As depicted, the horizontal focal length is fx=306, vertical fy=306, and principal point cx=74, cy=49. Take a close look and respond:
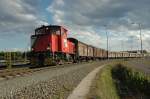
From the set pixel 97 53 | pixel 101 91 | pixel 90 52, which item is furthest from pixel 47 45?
pixel 97 53

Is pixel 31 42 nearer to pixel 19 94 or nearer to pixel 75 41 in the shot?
pixel 75 41

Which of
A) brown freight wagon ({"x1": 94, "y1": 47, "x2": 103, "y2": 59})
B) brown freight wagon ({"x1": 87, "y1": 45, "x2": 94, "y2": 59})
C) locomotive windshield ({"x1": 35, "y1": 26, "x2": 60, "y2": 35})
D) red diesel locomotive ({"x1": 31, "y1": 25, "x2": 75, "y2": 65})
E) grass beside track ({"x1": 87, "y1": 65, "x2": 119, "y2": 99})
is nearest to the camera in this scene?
grass beside track ({"x1": 87, "y1": 65, "x2": 119, "y2": 99})

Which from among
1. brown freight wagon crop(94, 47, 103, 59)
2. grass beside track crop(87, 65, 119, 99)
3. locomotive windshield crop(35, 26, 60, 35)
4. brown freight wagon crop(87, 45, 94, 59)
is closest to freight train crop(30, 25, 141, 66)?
locomotive windshield crop(35, 26, 60, 35)

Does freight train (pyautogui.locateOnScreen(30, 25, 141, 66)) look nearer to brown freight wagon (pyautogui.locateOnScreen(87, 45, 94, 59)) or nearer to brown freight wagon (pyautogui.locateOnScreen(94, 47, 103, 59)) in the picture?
brown freight wagon (pyautogui.locateOnScreen(87, 45, 94, 59))

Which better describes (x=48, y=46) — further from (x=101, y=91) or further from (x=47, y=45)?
(x=101, y=91)

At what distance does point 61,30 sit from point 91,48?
1090 inches

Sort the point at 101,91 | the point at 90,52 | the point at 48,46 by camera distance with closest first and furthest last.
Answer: the point at 101,91
the point at 48,46
the point at 90,52

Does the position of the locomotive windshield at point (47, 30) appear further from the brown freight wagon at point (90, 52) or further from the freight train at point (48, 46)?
the brown freight wagon at point (90, 52)

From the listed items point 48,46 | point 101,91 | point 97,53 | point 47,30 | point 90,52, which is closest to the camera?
point 101,91

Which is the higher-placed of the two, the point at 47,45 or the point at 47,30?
the point at 47,30

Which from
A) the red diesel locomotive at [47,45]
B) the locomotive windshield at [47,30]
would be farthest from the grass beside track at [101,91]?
the locomotive windshield at [47,30]

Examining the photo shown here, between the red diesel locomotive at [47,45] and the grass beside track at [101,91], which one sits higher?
the red diesel locomotive at [47,45]

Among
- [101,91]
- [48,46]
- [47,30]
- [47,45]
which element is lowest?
[101,91]

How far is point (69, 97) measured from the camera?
11273mm
